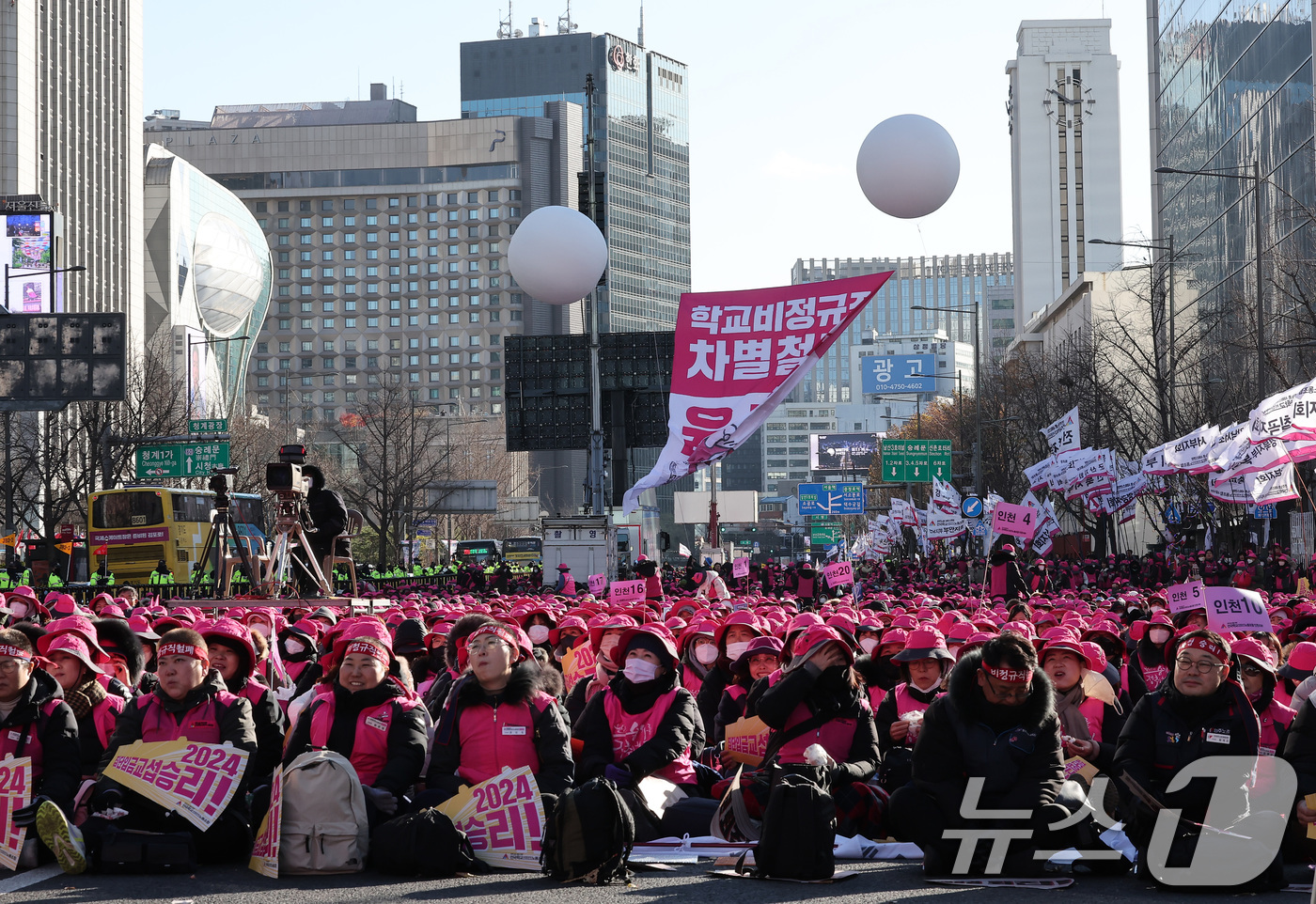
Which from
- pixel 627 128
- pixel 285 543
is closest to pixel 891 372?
pixel 627 128

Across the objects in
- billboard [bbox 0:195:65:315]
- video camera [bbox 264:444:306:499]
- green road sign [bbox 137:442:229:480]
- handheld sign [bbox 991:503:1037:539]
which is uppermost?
billboard [bbox 0:195:65:315]

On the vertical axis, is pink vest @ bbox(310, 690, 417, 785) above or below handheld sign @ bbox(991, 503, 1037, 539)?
below

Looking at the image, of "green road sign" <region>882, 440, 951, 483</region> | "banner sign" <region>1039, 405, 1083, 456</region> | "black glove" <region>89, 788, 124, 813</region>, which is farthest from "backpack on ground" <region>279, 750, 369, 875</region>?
"green road sign" <region>882, 440, 951, 483</region>

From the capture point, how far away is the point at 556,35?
569ft

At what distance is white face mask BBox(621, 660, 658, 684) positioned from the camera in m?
8.71

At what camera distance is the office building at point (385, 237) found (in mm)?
159125

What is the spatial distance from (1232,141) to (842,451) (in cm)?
8963

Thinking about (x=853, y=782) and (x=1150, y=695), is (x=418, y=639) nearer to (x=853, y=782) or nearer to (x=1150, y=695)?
(x=853, y=782)

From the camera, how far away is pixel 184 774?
7.86 meters

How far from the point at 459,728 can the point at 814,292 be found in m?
10.4

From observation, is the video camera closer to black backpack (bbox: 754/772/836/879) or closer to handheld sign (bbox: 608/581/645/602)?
handheld sign (bbox: 608/581/645/602)

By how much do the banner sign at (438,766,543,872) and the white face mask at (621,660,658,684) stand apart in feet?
3.07

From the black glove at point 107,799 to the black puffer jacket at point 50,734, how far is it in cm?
15

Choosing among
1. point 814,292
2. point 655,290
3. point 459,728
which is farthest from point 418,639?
point 655,290
